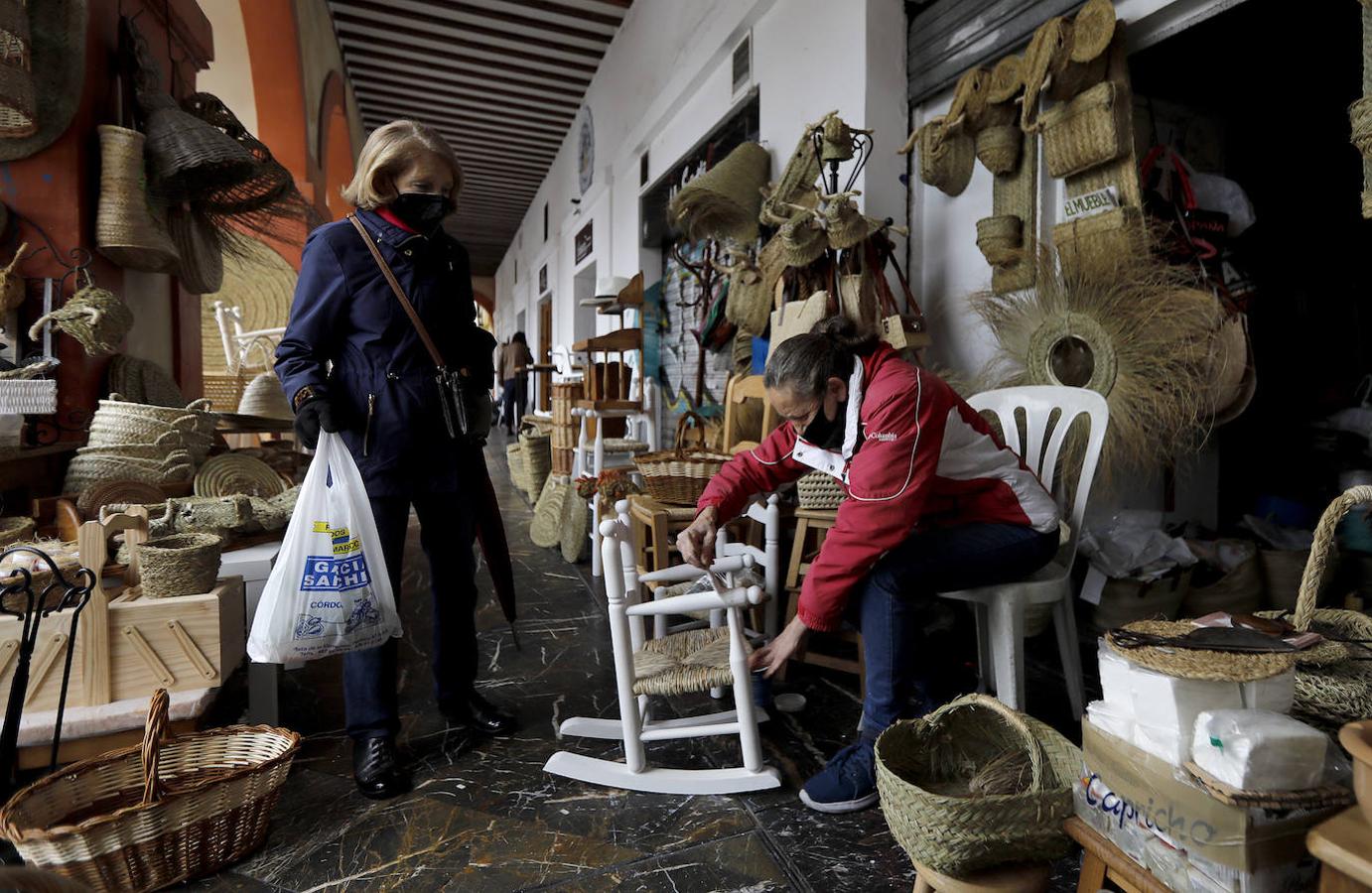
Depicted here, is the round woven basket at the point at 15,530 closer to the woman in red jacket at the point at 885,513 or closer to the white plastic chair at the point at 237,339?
the woman in red jacket at the point at 885,513

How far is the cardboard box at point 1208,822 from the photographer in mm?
784

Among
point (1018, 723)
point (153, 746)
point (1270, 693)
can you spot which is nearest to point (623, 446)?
point (153, 746)

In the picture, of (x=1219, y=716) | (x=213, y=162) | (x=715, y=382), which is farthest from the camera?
(x=715, y=382)

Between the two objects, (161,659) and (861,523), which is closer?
(861,523)

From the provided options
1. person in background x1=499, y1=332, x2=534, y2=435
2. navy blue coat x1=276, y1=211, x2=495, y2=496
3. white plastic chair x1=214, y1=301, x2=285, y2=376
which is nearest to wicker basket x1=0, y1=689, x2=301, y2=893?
navy blue coat x1=276, y1=211, x2=495, y2=496

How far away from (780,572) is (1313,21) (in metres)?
3.01

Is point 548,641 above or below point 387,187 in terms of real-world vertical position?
below

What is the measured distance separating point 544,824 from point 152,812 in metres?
0.76

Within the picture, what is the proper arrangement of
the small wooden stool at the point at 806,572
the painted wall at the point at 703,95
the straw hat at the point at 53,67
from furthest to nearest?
the painted wall at the point at 703,95
the straw hat at the point at 53,67
the small wooden stool at the point at 806,572

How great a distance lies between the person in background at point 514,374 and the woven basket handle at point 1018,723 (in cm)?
850

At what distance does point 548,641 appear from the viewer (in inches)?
112

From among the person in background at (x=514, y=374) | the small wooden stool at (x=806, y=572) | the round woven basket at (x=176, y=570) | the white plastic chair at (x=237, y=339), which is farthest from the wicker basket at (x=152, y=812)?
the person in background at (x=514, y=374)

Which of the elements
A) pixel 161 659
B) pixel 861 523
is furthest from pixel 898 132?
pixel 161 659

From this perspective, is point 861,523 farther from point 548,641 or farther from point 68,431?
point 68,431
